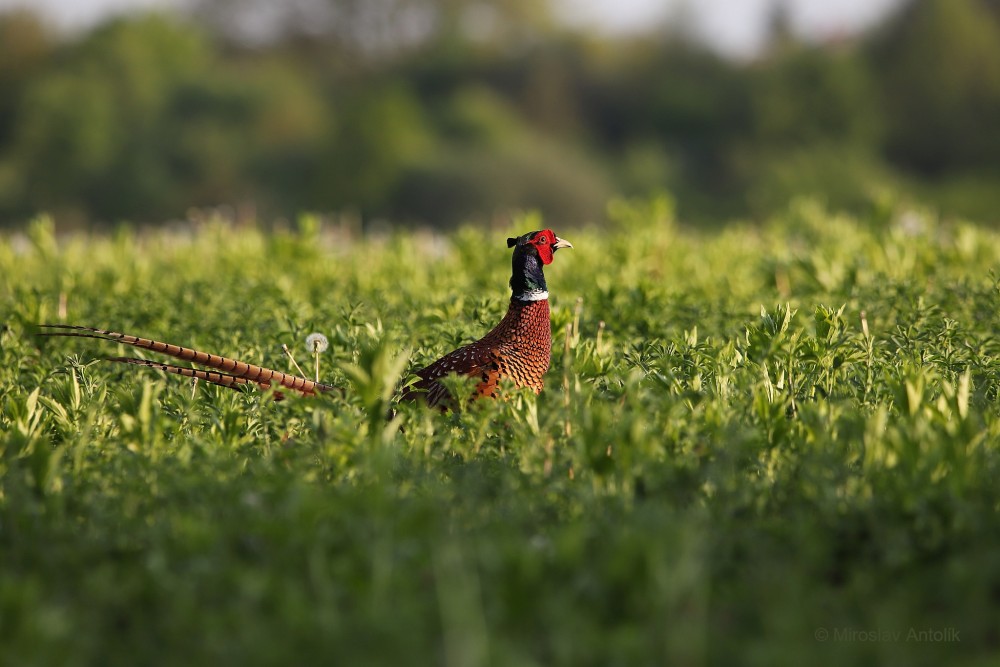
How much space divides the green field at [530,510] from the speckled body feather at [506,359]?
9.7 inches

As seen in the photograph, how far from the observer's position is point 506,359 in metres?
5.30

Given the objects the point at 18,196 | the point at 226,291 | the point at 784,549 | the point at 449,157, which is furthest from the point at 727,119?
the point at 784,549

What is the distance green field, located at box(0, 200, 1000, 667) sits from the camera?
10.4ft

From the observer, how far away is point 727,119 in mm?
46938

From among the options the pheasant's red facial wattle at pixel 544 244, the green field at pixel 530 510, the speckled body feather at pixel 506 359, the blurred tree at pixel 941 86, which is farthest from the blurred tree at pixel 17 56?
the green field at pixel 530 510

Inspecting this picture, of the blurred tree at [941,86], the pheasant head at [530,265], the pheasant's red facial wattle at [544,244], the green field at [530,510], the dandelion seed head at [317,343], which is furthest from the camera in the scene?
the blurred tree at [941,86]

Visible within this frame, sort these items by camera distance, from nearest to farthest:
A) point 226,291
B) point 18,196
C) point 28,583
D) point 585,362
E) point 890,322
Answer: point 28,583 → point 585,362 → point 890,322 → point 226,291 → point 18,196

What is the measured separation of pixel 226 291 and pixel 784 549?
594cm

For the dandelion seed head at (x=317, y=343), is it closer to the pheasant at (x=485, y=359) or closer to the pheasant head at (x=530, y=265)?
the pheasant at (x=485, y=359)

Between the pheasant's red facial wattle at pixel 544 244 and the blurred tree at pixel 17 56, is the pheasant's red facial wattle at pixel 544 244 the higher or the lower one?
the lower one

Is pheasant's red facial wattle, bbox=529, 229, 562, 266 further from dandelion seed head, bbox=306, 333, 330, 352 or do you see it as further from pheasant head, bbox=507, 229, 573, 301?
dandelion seed head, bbox=306, 333, 330, 352

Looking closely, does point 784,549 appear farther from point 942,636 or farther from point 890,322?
point 890,322

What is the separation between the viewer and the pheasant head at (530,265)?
221 inches

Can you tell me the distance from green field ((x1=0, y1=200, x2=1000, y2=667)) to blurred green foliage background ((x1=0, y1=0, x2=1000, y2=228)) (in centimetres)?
3197
